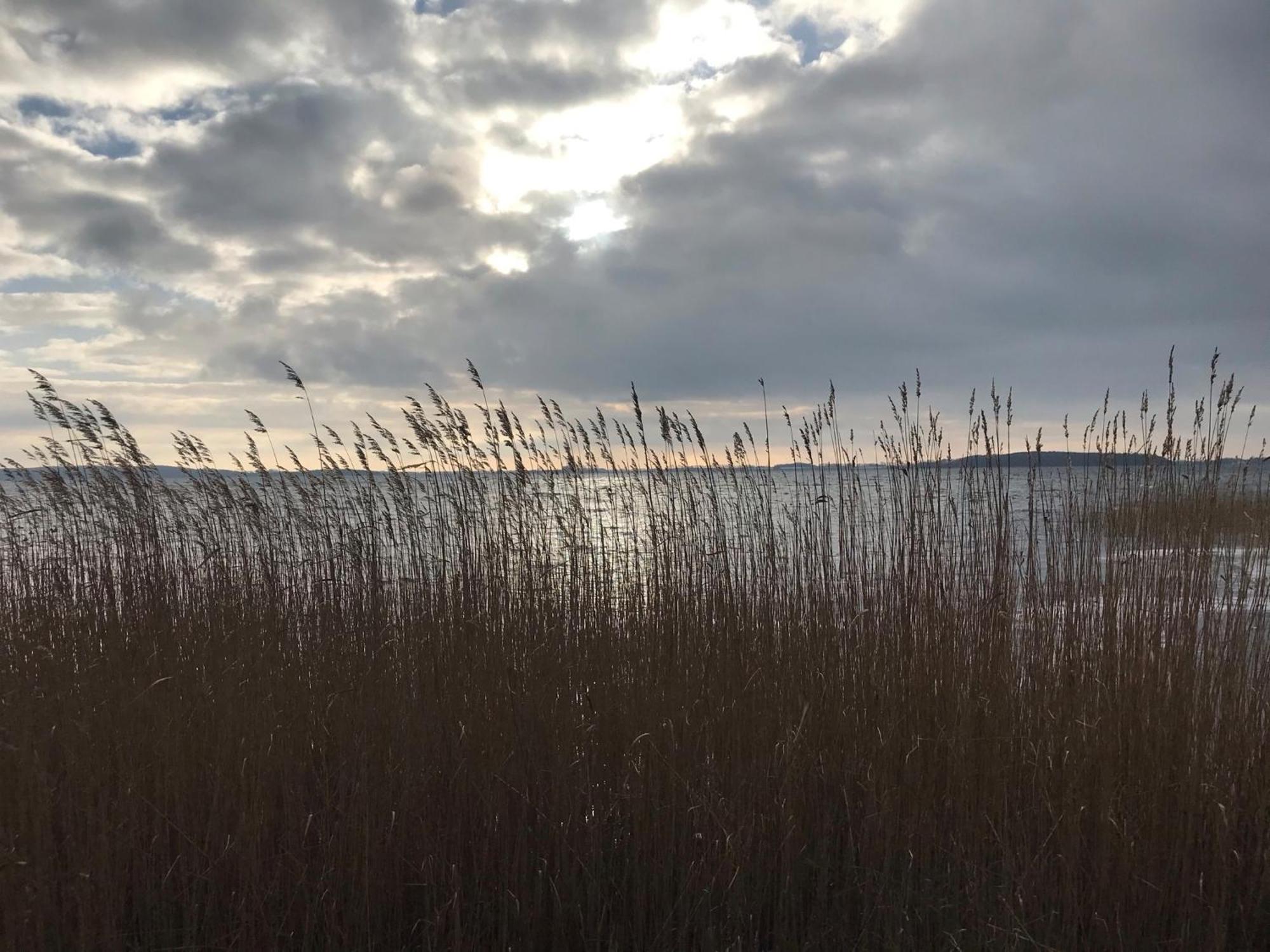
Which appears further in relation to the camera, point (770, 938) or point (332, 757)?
point (332, 757)

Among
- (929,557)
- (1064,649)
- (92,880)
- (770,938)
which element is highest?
(929,557)

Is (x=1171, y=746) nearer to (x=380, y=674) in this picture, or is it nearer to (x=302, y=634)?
(x=380, y=674)

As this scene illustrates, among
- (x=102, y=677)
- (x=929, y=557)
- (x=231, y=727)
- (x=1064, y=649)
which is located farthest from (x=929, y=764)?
(x=102, y=677)

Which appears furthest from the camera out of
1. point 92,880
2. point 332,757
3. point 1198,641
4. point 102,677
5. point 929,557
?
point 929,557

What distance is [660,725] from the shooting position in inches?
140

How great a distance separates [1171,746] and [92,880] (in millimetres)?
4282

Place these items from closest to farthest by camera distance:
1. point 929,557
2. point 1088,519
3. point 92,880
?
point 92,880, point 929,557, point 1088,519

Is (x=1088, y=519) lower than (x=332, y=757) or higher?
higher

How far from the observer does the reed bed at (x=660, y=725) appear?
2.73 m

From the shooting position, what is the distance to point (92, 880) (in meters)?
2.71

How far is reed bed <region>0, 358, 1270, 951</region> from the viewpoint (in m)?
2.73

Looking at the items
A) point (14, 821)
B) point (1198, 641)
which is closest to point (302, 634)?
point (14, 821)

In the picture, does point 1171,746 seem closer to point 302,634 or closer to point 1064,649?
point 1064,649

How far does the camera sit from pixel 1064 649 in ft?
13.7
